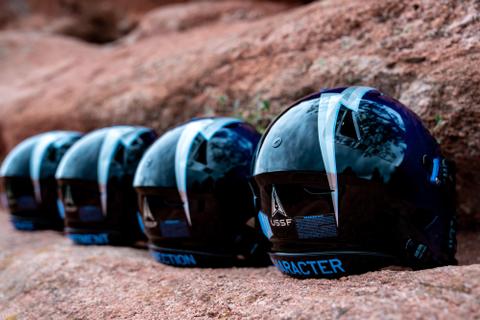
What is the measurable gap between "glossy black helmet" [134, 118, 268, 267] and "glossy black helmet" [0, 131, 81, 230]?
2145 millimetres

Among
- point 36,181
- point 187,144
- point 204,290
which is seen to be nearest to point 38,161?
point 36,181

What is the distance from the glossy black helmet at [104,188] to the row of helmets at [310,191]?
717 millimetres

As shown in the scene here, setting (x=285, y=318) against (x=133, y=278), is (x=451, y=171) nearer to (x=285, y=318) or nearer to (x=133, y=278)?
(x=285, y=318)

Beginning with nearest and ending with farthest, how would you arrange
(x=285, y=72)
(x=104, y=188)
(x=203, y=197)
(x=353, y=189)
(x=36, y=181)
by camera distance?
(x=353, y=189) < (x=203, y=197) < (x=104, y=188) < (x=285, y=72) < (x=36, y=181)

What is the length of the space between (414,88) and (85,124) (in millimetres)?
4322

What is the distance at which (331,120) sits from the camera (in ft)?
8.00

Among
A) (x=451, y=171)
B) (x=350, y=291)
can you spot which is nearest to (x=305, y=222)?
(x=350, y=291)

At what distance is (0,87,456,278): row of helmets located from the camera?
238 cm

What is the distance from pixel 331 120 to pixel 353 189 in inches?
14.1

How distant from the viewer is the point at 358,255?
240cm

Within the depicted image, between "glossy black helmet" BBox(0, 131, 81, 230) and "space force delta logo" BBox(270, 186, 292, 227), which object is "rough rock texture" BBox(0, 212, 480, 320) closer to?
"space force delta logo" BBox(270, 186, 292, 227)

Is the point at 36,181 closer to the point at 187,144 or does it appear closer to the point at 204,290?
the point at 187,144

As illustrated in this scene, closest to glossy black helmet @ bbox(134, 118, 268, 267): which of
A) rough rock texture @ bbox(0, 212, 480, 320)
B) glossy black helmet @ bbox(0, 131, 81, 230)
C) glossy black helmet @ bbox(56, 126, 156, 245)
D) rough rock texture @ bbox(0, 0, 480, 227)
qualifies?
rough rock texture @ bbox(0, 212, 480, 320)

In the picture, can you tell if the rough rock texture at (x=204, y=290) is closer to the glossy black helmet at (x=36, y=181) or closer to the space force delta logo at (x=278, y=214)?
the space force delta logo at (x=278, y=214)
